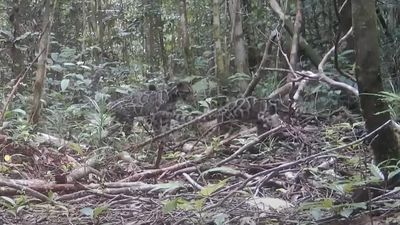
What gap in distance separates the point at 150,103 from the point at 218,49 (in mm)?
1194

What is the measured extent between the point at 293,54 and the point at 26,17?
191 inches

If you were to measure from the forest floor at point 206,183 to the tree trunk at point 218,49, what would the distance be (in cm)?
217

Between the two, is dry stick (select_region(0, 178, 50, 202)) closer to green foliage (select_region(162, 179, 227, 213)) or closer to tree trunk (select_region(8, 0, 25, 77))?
green foliage (select_region(162, 179, 227, 213))

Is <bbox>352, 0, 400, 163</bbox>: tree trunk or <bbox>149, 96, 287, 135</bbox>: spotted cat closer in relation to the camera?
<bbox>352, 0, 400, 163</bbox>: tree trunk

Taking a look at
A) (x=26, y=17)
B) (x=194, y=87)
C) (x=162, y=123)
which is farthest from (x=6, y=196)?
(x=26, y=17)

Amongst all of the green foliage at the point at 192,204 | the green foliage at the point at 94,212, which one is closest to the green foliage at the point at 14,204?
the green foliage at the point at 94,212

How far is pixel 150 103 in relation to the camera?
7262 millimetres

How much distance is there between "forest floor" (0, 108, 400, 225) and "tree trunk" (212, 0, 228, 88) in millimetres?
2174

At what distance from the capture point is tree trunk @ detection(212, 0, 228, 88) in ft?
24.3

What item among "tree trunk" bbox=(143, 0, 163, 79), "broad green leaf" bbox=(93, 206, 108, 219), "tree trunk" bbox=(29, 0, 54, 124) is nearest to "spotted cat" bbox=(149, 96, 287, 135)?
"tree trunk" bbox=(29, 0, 54, 124)

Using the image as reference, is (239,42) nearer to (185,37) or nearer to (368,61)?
(185,37)

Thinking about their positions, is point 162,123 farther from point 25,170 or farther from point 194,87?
point 25,170

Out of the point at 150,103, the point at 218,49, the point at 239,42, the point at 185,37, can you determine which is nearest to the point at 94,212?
the point at 150,103

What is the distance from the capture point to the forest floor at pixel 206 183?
2.60 metres
